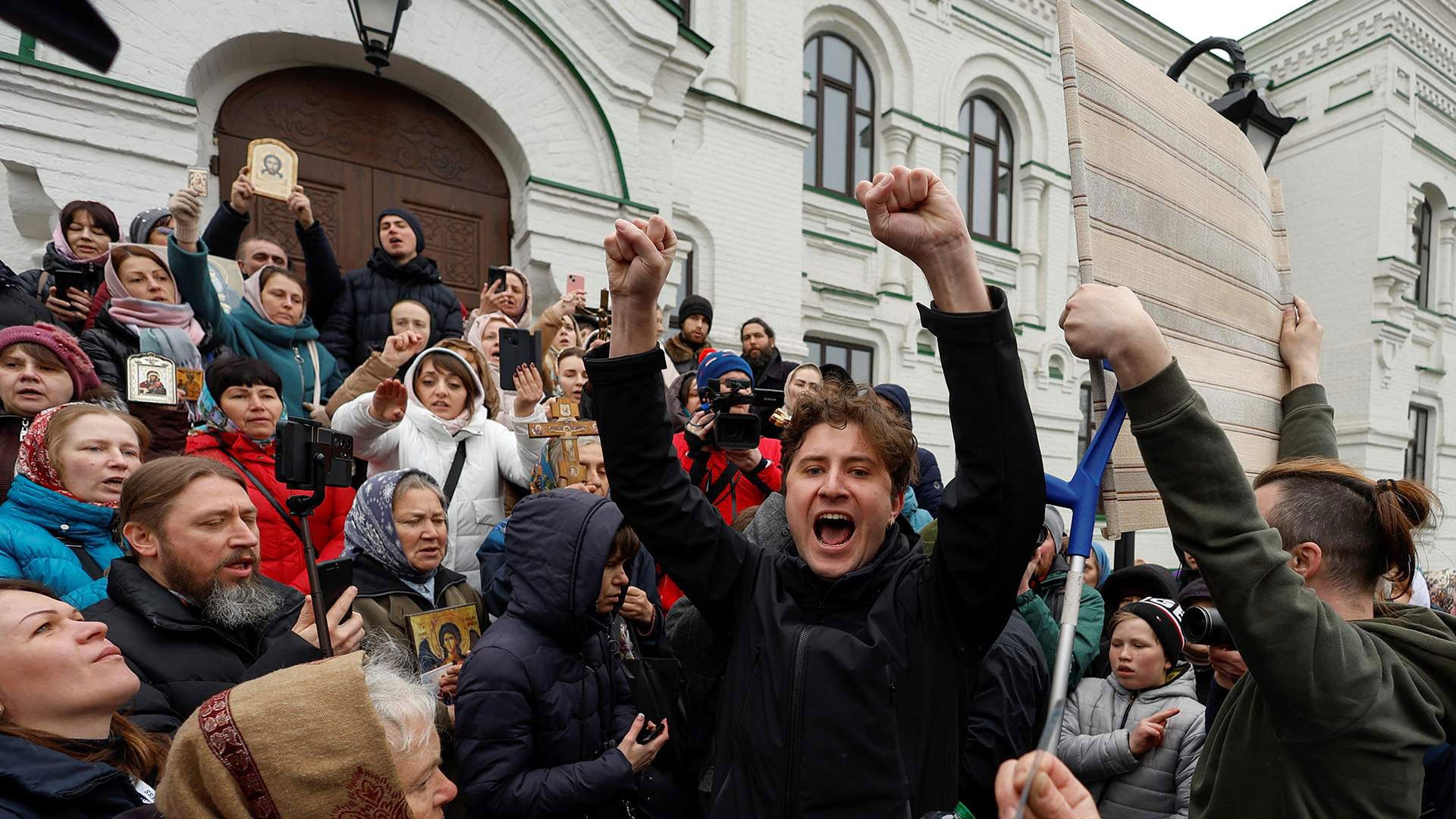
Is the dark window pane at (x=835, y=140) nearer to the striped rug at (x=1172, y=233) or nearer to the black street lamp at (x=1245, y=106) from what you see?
the black street lamp at (x=1245, y=106)

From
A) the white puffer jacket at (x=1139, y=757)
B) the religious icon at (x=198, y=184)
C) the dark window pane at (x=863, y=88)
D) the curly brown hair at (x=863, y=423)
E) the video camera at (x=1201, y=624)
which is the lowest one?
the white puffer jacket at (x=1139, y=757)

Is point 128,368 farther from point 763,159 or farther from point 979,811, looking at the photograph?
point 763,159

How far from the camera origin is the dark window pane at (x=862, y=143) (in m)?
11.2

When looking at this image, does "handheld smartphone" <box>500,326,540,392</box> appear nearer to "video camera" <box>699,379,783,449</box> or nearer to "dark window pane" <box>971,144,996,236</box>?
"video camera" <box>699,379,783,449</box>

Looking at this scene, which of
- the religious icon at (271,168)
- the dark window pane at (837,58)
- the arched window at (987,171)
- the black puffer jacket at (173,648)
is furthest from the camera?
the arched window at (987,171)

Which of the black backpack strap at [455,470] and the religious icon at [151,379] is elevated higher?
the religious icon at [151,379]

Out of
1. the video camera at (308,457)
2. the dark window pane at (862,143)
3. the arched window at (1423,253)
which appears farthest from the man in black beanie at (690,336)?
the arched window at (1423,253)

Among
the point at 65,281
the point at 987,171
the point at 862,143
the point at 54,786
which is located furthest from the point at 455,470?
the point at 987,171

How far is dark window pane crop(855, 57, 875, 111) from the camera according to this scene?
36.6 feet

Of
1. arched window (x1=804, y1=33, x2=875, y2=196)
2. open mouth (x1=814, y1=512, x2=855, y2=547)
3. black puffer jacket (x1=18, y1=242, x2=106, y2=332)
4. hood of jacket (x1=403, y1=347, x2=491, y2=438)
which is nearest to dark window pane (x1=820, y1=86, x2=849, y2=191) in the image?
arched window (x1=804, y1=33, x2=875, y2=196)

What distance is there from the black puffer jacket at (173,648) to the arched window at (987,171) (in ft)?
38.8

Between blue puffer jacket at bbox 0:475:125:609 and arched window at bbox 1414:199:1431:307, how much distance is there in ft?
72.3

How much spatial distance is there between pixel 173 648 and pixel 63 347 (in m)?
1.94

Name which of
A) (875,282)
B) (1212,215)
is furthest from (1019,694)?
(875,282)
